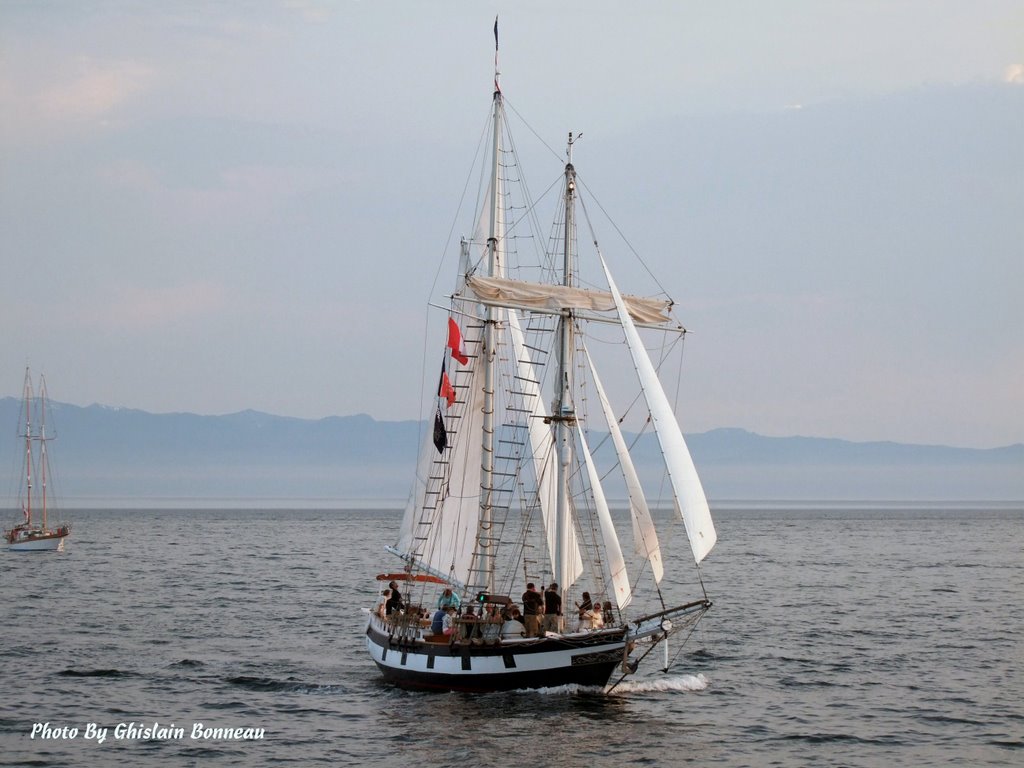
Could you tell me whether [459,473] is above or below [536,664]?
above

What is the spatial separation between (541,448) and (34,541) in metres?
85.4

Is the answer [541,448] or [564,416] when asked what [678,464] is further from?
[541,448]

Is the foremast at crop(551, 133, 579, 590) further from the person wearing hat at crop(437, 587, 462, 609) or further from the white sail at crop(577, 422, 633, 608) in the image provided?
the person wearing hat at crop(437, 587, 462, 609)

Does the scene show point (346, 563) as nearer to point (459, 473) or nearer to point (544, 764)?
point (459, 473)

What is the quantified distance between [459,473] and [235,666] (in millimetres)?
11292

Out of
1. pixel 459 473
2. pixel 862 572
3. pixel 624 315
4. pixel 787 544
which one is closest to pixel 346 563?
pixel 862 572

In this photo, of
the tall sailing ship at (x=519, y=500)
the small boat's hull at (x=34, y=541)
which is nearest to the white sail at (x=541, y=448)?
the tall sailing ship at (x=519, y=500)

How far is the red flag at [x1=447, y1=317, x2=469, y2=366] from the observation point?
4334cm

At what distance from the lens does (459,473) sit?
144ft

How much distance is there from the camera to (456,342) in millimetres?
43469

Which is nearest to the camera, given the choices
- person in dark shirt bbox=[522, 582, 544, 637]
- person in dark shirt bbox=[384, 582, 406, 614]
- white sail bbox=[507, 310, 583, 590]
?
person in dark shirt bbox=[522, 582, 544, 637]

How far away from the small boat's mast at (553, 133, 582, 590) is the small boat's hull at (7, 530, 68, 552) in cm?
8778

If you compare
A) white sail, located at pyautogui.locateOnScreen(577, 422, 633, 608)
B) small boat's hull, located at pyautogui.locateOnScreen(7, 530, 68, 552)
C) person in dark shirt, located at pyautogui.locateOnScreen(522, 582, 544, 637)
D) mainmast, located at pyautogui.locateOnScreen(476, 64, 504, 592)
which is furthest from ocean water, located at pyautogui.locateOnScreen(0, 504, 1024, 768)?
small boat's hull, located at pyautogui.locateOnScreen(7, 530, 68, 552)

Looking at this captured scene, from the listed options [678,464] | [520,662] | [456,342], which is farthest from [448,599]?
[678,464]
